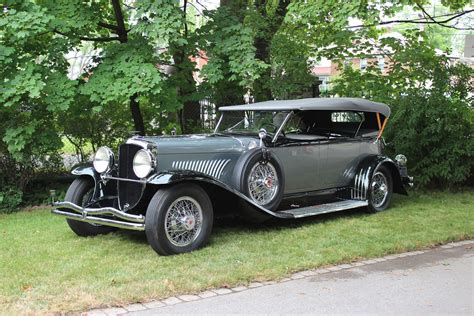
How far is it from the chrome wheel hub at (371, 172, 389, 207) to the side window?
1015 millimetres

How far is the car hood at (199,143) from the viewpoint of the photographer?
641 centimetres

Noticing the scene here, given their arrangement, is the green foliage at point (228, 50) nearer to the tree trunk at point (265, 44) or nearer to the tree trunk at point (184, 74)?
the tree trunk at point (184, 74)

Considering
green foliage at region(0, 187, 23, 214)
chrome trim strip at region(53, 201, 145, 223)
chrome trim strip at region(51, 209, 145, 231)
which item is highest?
chrome trim strip at region(53, 201, 145, 223)

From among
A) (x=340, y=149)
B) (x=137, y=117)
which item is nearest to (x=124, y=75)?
(x=137, y=117)

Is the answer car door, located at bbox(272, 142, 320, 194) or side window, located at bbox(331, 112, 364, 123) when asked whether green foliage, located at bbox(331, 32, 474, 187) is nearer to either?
side window, located at bbox(331, 112, 364, 123)

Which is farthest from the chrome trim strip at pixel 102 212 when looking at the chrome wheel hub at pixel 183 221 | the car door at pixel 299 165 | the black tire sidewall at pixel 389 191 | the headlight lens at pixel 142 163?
the black tire sidewall at pixel 389 191

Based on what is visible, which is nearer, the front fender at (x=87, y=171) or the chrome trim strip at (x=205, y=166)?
the chrome trim strip at (x=205, y=166)

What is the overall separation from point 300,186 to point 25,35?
14.8ft

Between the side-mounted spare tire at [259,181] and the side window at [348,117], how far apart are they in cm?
228

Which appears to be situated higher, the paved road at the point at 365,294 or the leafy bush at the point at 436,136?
the leafy bush at the point at 436,136

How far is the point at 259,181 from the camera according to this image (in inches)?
268

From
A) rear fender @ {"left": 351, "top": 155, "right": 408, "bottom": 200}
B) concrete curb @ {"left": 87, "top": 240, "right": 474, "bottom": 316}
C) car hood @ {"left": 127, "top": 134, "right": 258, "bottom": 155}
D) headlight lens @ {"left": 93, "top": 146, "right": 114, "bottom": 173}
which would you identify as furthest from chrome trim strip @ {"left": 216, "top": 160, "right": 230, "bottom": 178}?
rear fender @ {"left": 351, "top": 155, "right": 408, "bottom": 200}

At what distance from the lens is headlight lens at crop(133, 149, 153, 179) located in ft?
19.9

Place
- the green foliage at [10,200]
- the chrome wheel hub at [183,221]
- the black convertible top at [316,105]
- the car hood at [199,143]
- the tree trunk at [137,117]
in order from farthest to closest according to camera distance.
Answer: the tree trunk at [137,117], the green foliage at [10,200], the black convertible top at [316,105], the car hood at [199,143], the chrome wheel hub at [183,221]
